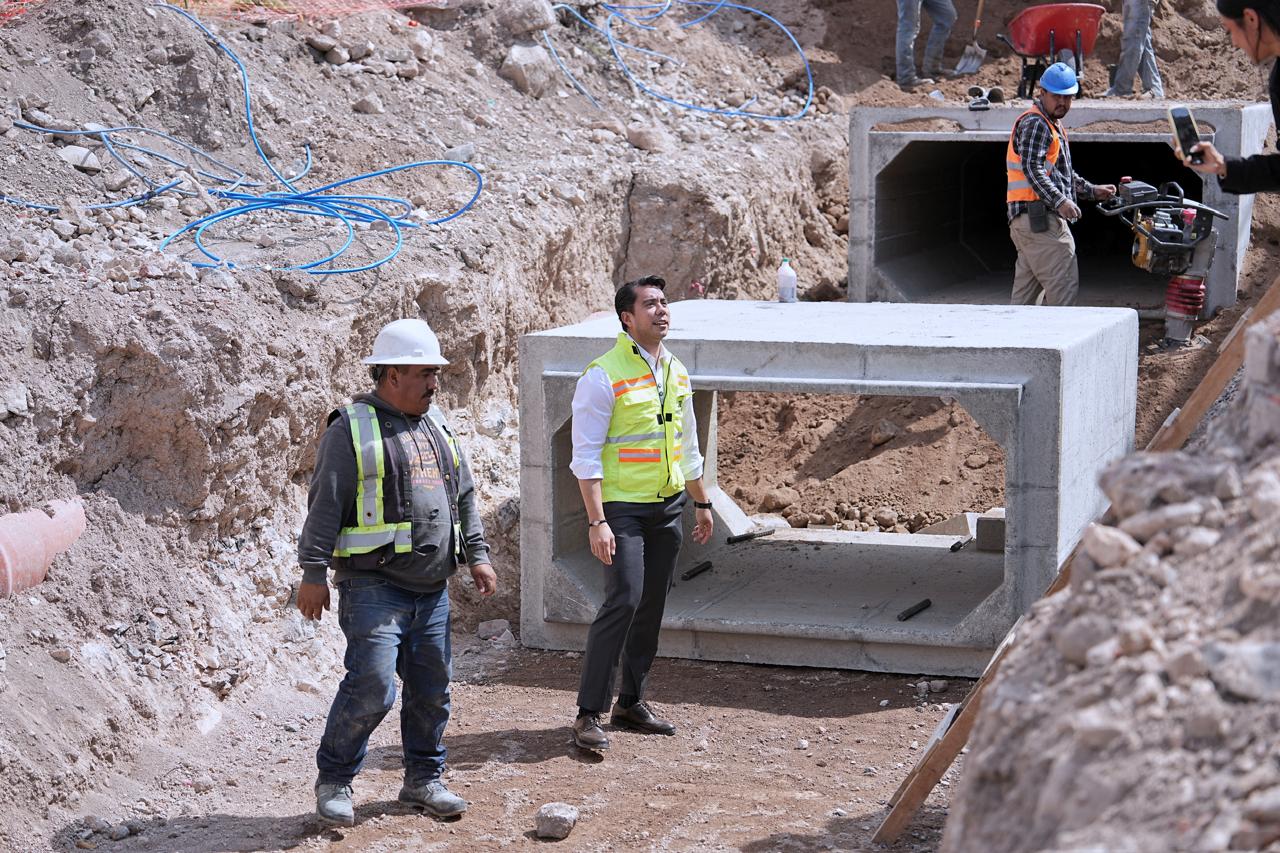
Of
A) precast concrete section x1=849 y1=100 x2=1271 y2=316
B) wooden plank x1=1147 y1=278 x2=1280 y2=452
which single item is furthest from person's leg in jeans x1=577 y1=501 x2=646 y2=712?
precast concrete section x1=849 y1=100 x2=1271 y2=316

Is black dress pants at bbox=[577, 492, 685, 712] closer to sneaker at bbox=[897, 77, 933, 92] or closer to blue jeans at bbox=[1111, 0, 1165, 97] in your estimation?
blue jeans at bbox=[1111, 0, 1165, 97]

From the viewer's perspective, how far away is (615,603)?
642 centimetres

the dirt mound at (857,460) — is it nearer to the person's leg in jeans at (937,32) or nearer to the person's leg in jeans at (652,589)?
the person's leg in jeans at (652,589)

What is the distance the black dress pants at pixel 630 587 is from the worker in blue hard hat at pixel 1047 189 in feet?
16.1

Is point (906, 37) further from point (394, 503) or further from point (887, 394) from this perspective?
point (394, 503)

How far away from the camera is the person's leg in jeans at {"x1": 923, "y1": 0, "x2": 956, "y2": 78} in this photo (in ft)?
54.3

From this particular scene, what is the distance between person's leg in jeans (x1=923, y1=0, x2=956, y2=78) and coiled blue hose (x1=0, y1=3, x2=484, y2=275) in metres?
8.06

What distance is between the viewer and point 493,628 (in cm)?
845

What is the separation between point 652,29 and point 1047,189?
21.7ft

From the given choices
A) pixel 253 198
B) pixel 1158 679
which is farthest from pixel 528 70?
pixel 1158 679

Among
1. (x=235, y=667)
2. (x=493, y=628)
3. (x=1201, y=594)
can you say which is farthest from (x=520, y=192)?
(x=1201, y=594)

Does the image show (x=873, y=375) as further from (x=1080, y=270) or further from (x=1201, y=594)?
(x=1080, y=270)

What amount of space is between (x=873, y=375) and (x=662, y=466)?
1461 millimetres

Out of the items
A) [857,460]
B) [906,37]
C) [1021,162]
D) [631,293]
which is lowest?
[857,460]
